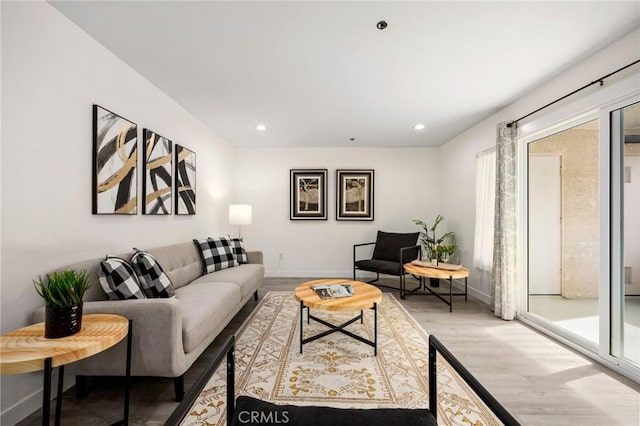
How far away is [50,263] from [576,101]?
409 cm

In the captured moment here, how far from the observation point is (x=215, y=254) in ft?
10.7

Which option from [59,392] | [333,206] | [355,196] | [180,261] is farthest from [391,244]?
[59,392]

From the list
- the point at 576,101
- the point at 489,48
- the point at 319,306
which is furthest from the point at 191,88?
the point at 576,101

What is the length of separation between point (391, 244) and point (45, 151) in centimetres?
412

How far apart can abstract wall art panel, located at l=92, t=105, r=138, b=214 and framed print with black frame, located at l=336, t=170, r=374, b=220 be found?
3.30 m

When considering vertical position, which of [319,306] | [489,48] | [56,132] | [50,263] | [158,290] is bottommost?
[319,306]

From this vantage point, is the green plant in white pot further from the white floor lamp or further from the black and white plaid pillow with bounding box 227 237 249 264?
the white floor lamp

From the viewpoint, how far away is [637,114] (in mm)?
1974

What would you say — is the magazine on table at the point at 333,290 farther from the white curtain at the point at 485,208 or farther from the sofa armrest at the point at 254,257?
the white curtain at the point at 485,208

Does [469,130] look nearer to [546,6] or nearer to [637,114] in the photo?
[637,114]

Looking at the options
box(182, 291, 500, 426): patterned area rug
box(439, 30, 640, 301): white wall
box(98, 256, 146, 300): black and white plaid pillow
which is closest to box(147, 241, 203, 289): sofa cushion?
box(98, 256, 146, 300): black and white plaid pillow

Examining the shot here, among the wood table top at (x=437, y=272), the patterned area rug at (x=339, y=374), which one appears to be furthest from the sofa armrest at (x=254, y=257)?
the wood table top at (x=437, y=272)

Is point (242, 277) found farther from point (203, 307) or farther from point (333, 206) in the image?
point (333, 206)

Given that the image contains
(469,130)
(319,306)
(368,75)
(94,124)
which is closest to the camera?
(94,124)
